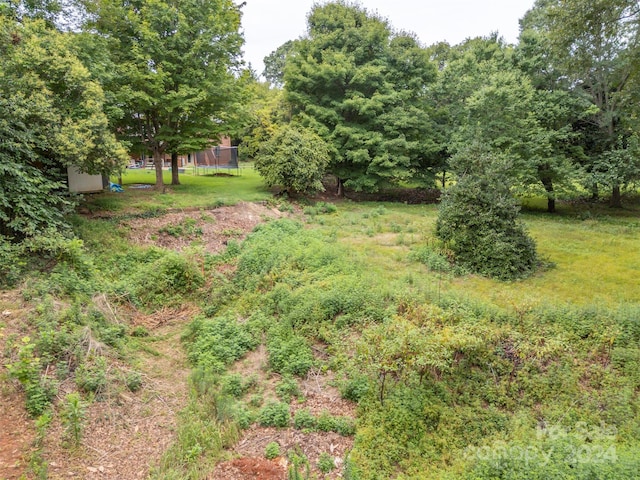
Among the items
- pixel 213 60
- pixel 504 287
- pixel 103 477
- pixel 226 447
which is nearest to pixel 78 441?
pixel 103 477

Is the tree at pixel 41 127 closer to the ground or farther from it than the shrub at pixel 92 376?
farther from it

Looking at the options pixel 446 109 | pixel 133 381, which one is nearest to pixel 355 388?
pixel 133 381

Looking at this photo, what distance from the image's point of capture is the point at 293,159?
54.1ft

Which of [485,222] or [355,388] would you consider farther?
[485,222]

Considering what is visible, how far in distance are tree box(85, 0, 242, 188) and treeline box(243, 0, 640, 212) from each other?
381cm

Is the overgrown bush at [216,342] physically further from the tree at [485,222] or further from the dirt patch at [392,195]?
the dirt patch at [392,195]

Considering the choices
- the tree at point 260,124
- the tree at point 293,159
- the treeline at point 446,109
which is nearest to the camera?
the treeline at point 446,109

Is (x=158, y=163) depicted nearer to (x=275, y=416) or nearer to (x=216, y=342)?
(x=216, y=342)

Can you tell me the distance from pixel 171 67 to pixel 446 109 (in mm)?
13238

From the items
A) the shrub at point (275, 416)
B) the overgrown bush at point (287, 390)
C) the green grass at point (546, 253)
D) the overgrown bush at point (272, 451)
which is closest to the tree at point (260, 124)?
the green grass at point (546, 253)

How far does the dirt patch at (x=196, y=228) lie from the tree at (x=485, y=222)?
20.7ft

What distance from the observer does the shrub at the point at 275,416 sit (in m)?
5.08

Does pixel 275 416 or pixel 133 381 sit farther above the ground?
pixel 133 381

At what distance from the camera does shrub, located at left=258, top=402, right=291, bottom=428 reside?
508cm
